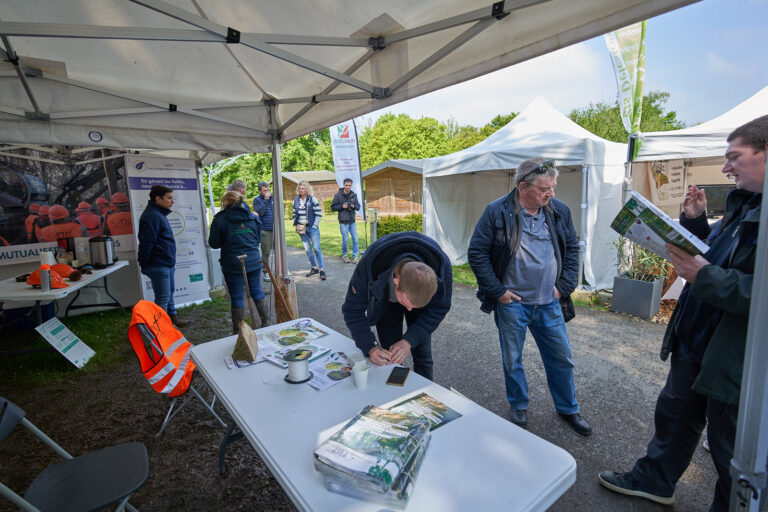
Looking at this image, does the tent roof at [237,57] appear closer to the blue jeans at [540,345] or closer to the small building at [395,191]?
the blue jeans at [540,345]

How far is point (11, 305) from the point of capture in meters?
4.77

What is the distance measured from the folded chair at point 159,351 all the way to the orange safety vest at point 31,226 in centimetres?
398

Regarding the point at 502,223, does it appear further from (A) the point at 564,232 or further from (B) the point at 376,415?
(B) the point at 376,415

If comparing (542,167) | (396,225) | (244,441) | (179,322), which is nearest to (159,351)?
(244,441)

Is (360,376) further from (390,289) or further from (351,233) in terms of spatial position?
(351,233)

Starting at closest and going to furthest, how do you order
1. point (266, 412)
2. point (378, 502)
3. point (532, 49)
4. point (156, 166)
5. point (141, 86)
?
point (378, 502) < point (266, 412) < point (532, 49) < point (141, 86) < point (156, 166)

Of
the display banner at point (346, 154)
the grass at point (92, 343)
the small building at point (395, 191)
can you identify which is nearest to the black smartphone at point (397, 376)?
the grass at point (92, 343)

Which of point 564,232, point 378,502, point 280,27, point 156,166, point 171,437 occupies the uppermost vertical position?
point 280,27

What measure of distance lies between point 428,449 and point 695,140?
4952 millimetres

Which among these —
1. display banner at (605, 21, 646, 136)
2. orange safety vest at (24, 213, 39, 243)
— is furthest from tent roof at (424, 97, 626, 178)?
orange safety vest at (24, 213, 39, 243)

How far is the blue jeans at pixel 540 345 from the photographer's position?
240 cm

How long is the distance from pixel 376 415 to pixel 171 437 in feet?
6.90

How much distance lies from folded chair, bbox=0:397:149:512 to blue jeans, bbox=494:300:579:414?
2.09 metres

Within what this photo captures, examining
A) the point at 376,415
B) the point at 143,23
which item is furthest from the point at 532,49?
the point at 143,23
